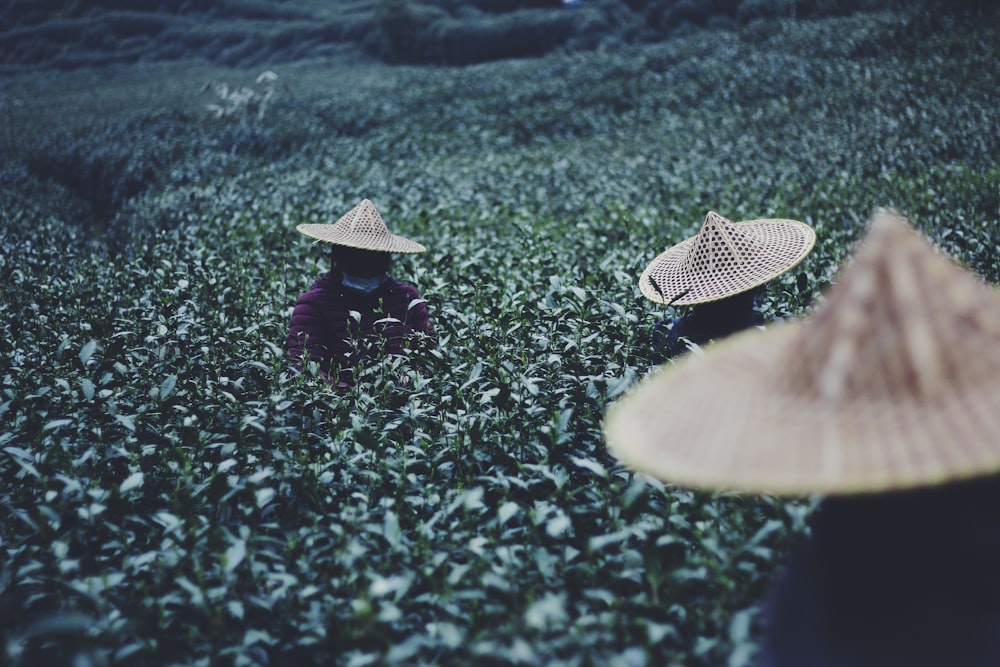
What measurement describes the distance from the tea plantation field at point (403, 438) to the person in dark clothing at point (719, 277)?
9.2 inches

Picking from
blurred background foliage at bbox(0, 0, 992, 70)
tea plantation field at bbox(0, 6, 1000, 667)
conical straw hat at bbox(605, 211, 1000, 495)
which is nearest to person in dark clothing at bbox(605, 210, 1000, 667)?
conical straw hat at bbox(605, 211, 1000, 495)

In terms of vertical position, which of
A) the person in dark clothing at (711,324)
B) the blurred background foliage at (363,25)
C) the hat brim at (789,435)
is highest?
the blurred background foliage at (363,25)

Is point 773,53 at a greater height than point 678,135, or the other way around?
point 773,53

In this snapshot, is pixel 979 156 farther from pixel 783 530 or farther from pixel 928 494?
pixel 928 494

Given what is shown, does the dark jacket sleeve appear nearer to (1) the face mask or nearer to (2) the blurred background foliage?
(1) the face mask

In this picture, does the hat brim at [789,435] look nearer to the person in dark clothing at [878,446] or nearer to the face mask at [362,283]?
the person in dark clothing at [878,446]

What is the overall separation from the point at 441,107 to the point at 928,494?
58.0ft

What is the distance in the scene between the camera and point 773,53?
1745 centimetres

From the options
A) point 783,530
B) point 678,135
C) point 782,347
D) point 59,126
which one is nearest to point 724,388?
point 782,347

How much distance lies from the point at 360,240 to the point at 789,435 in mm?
3101

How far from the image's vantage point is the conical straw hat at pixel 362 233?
390cm

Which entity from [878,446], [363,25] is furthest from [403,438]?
[363,25]

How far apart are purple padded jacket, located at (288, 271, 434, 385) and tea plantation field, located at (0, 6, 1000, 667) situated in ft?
0.59

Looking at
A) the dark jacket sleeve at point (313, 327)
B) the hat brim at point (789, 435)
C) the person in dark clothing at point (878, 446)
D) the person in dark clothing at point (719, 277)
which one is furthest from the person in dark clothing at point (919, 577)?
the dark jacket sleeve at point (313, 327)
